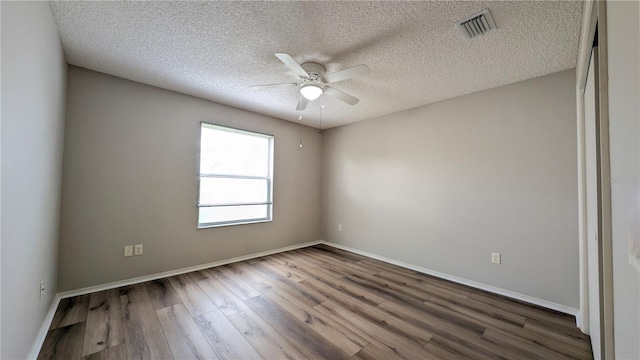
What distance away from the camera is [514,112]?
106 inches

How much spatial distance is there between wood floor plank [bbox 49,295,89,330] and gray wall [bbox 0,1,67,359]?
157mm

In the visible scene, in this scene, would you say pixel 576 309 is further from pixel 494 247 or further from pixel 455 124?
pixel 455 124

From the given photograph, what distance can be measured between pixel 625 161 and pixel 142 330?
2.98 meters

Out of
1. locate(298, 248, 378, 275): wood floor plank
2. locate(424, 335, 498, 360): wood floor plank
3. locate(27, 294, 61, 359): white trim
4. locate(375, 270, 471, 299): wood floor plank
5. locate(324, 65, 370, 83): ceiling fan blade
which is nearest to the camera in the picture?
locate(27, 294, 61, 359): white trim

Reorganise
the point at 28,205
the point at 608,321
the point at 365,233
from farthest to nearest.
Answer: the point at 365,233 → the point at 28,205 → the point at 608,321

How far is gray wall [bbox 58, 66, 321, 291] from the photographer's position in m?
2.52

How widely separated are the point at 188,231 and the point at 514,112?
171 inches

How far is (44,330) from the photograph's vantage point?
1.85m

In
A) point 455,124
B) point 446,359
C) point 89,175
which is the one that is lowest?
point 446,359

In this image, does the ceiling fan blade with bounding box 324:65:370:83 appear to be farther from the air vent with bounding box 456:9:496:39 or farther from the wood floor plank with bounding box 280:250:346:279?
the wood floor plank with bounding box 280:250:346:279

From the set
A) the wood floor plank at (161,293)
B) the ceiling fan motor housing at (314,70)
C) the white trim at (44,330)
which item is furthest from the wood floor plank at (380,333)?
the ceiling fan motor housing at (314,70)

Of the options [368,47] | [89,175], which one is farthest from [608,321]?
[89,175]

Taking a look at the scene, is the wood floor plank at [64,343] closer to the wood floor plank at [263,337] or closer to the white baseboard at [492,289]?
the wood floor plank at [263,337]

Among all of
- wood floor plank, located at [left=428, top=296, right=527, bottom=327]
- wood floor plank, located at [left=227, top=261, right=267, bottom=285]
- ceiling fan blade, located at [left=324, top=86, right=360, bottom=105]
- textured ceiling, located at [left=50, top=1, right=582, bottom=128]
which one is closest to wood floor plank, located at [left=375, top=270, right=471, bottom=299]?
wood floor plank, located at [left=428, top=296, right=527, bottom=327]
